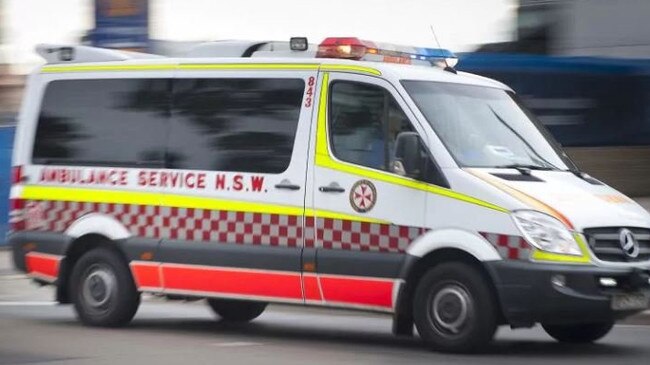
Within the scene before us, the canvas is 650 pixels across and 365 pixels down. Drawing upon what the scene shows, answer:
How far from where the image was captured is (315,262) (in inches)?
423

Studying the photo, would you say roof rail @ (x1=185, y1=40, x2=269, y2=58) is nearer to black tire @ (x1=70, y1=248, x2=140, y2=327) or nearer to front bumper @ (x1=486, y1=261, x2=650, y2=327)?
black tire @ (x1=70, y1=248, x2=140, y2=327)

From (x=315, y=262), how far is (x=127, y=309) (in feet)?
6.43

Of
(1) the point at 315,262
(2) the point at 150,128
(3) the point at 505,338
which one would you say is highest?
(2) the point at 150,128

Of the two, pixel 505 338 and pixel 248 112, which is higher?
pixel 248 112

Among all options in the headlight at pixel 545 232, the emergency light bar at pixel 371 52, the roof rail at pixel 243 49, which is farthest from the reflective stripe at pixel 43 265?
the headlight at pixel 545 232

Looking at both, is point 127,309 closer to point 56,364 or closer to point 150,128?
point 150,128

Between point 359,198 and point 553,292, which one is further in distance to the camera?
point 359,198

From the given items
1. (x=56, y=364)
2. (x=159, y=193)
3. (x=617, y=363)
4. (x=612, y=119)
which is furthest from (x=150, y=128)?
(x=612, y=119)

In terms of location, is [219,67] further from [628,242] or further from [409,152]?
[628,242]

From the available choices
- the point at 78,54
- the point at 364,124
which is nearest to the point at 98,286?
the point at 78,54

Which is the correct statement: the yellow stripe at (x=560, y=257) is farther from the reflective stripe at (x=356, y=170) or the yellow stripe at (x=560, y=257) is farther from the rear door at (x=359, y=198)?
the rear door at (x=359, y=198)

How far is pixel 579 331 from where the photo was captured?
11.2m

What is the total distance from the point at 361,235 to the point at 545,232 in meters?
1.38

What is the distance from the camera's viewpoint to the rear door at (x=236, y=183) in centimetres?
1095
